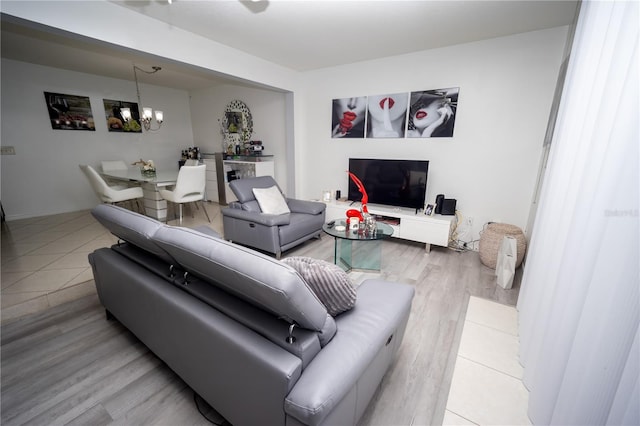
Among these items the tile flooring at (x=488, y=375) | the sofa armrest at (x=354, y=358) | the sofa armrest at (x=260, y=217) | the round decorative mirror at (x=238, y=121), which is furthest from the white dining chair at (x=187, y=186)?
the tile flooring at (x=488, y=375)

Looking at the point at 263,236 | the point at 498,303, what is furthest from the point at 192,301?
the point at 498,303

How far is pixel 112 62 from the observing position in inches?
153

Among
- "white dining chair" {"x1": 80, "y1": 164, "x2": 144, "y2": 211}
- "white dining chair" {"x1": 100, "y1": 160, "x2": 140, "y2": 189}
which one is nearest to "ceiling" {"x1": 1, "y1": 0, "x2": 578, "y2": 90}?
"white dining chair" {"x1": 80, "y1": 164, "x2": 144, "y2": 211}

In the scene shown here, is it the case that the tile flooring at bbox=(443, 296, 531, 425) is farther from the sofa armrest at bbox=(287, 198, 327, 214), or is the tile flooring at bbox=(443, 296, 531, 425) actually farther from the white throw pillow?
the white throw pillow

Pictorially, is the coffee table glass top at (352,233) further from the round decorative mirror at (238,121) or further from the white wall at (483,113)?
the round decorative mirror at (238,121)

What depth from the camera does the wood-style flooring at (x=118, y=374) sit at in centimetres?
126

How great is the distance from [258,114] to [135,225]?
13.1ft

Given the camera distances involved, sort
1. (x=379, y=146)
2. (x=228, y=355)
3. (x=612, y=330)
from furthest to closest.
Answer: (x=379, y=146) → (x=228, y=355) → (x=612, y=330)

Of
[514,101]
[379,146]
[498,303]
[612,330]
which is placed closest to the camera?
[612,330]

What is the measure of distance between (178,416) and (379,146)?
3450 millimetres

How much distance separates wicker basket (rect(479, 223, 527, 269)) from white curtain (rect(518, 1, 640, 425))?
135cm

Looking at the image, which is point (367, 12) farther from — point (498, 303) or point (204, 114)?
point (204, 114)

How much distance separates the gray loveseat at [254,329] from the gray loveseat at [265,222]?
1438 millimetres

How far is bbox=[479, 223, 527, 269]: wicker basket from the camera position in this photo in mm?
2605
